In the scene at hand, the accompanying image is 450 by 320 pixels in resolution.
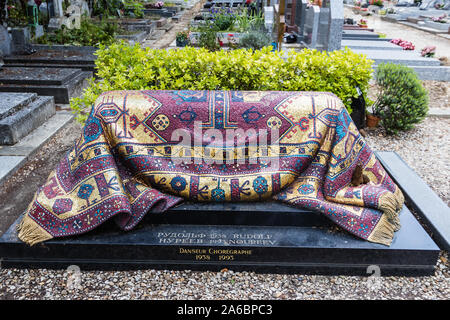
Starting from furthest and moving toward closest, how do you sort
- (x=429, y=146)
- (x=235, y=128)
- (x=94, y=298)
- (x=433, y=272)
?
(x=429, y=146) → (x=235, y=128) → (x=433, y=272) → (x=94, y=298)

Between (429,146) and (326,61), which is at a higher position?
(326,61)

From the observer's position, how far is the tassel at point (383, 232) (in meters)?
3.45

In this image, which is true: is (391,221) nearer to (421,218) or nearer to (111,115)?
(421,218)

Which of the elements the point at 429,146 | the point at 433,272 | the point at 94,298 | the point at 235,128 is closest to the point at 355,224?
the point at 433,272

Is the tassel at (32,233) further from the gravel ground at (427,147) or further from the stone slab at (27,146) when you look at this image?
the gravel ground at (427,147)

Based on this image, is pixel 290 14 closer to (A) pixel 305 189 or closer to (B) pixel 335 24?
(B) pixel 335 24

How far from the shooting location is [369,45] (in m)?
12.3

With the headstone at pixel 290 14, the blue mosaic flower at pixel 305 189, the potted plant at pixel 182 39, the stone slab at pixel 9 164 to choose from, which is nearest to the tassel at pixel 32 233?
the stone slab at pixel 9 164

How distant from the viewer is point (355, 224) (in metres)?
3.50

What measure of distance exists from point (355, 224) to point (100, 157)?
99.2 inches

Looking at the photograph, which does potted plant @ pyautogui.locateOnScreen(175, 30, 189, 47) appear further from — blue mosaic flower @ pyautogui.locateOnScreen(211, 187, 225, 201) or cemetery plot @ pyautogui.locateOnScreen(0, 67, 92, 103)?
blue mosaic flower @ pyautogui.locateOnScreen(211, 187, 225, 201)

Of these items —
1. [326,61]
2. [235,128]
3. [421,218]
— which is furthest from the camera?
[326,61]

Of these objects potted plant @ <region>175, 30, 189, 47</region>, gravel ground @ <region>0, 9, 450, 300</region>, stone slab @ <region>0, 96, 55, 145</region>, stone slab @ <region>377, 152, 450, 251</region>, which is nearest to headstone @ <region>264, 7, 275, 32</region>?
potted plant @ <region>175, 30, 189, 47</region>

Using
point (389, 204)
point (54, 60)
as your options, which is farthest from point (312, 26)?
point (389, 204)
